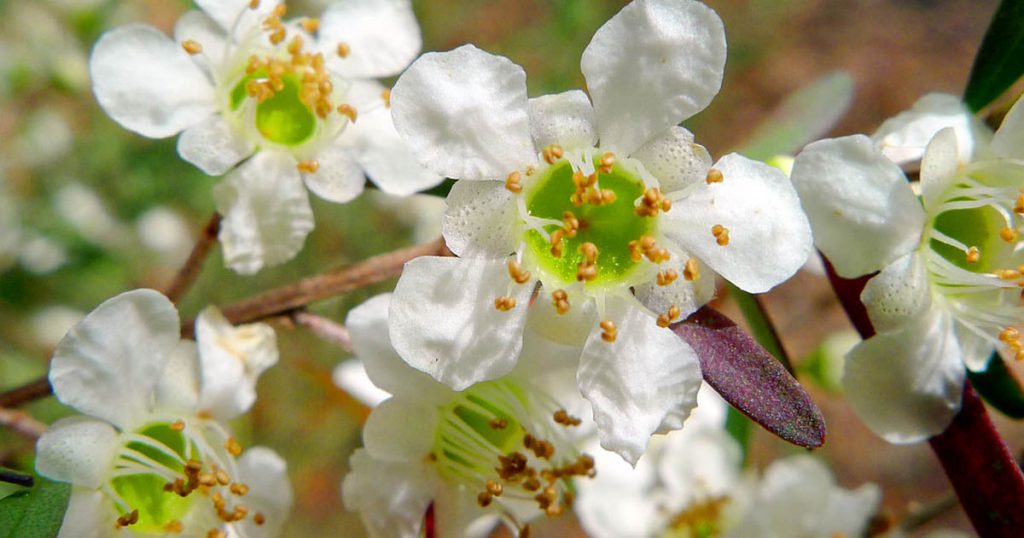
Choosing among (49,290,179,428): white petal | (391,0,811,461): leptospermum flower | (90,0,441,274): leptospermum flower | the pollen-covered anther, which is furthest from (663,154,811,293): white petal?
(49,290,179,428): white petal

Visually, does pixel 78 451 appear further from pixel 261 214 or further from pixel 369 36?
pixel 369 36

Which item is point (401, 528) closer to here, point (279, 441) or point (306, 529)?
point (279, 441)

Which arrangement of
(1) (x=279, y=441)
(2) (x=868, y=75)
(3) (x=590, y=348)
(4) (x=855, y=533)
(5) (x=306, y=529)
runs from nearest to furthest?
(3) (x=590, y=348)
(4) (x=855, y=533)
(1) (x=279, y=441)
(5) (x=306, y=529)
(2) (x=868, y=75)

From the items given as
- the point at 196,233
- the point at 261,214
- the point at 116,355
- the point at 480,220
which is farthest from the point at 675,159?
the point at 196,233

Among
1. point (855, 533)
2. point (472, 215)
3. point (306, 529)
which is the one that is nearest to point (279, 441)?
point (306, 529)

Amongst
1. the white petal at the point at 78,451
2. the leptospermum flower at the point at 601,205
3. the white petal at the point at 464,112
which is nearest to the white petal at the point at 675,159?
the leptospermum flower at the point at 601,205
